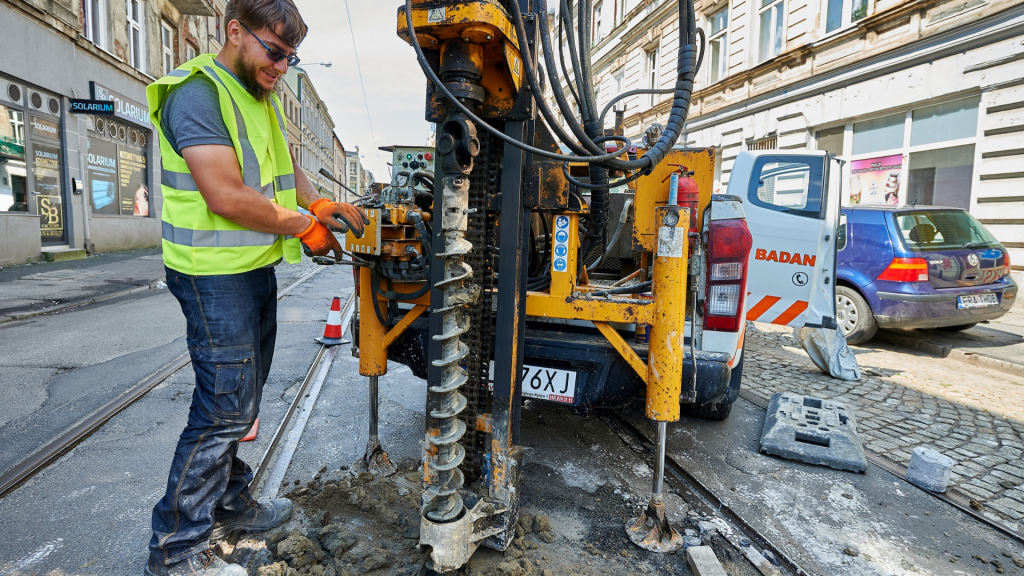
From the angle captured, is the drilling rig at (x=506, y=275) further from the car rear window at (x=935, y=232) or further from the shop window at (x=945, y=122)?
the shop window at (x=945, y=122)

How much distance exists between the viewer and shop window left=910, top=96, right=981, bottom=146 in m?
9.84

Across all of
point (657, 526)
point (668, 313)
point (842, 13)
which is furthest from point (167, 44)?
point (657, 526)

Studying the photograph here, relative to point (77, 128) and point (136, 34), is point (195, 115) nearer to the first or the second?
point (77, 128)

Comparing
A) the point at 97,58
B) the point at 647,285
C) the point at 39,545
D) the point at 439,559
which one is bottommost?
the point at 39,545

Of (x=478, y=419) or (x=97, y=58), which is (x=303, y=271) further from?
(x=478, y=419)

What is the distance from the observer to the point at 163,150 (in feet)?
6.86

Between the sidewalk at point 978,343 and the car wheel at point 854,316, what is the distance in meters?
0.68

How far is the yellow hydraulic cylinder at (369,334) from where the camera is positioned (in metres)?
2.92

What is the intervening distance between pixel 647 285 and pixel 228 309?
2.00m

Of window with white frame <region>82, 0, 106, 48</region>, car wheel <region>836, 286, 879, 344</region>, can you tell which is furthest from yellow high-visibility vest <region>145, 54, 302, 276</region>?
window with white frame <region>82, 0, 106, 48</region>

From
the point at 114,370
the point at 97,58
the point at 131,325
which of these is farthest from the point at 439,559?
the point at 97,58

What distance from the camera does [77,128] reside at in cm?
1363

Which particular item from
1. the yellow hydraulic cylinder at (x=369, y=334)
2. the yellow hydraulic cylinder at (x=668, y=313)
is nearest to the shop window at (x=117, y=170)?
the yellow hydraulic cylinder at (x=369, y=334)

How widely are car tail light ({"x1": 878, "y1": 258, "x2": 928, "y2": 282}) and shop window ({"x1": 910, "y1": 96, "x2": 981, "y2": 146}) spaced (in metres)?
5.37
